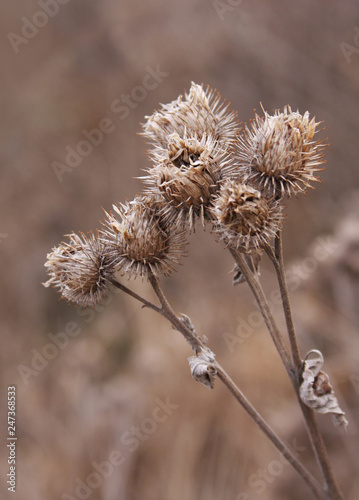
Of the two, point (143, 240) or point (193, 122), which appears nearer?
point (143, 240)

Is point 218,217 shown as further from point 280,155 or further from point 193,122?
point 193,122

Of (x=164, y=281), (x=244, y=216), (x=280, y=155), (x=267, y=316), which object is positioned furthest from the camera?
(x=164, y=281)

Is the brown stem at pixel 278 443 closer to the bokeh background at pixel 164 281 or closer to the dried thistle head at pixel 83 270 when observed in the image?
the dried thistle head at pixel 83 270

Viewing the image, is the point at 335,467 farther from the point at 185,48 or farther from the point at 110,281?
the point at 185,48

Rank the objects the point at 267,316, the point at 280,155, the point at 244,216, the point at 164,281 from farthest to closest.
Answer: the point at 164,281 → the point at 267,316 → the point at 280,155 → the point at 244,216

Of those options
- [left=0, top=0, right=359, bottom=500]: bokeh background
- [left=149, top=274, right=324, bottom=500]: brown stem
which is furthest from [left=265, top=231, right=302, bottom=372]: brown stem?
[left=0, top=0, right=359, bottom=500]: bokeh background

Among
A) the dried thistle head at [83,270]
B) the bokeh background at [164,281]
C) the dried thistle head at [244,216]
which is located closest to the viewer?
the dried thistle head at [244,216]

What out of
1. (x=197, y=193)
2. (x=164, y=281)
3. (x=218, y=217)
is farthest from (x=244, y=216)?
(x=164, y=281)

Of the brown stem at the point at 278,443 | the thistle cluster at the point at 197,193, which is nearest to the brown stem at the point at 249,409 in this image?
the brown stem at the point at 278,443
